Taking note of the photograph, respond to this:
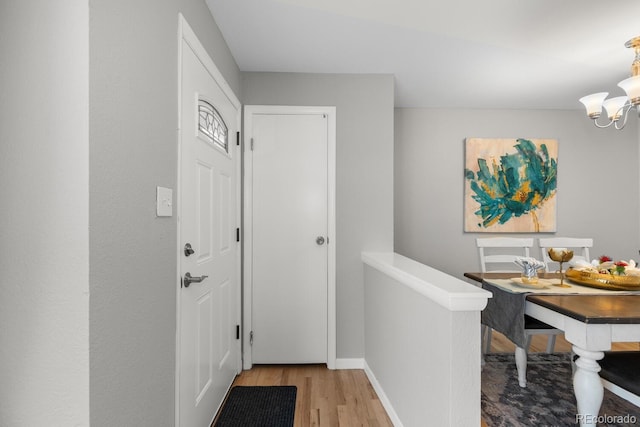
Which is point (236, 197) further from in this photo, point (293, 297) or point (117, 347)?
point (117, 347)

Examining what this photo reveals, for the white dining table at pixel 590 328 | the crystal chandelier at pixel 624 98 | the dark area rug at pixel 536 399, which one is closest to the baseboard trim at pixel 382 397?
the dark area rug at pixel 536 399

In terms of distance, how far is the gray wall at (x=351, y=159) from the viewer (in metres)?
2.77

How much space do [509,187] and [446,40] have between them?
200 centimetres

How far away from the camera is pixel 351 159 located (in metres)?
2.78

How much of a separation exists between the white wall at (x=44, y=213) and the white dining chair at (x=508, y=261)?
244cm

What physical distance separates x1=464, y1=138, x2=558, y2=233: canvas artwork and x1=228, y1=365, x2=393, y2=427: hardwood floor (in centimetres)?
208

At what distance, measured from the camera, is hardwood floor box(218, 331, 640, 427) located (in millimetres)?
2041

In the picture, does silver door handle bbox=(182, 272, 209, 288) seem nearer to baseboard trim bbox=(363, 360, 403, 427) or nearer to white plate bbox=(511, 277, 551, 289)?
baseboard trim bbox=(363, 360, 403, 427)

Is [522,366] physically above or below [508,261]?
below

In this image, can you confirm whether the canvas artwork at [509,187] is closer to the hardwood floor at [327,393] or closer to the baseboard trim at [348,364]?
the baseboard trim at [348,364]

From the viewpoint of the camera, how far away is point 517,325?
1.93 meters

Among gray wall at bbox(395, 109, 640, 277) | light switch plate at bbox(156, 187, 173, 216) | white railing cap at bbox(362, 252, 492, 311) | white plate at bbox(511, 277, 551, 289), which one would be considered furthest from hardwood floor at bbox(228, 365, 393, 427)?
gray wall at bbox(395, 109, 640, 277)

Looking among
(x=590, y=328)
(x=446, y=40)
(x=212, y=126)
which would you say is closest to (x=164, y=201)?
(x=212, y=126)

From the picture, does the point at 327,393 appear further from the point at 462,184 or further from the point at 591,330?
the point at 462,184
